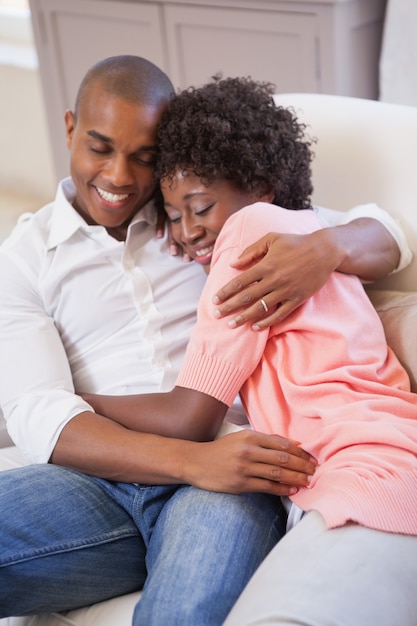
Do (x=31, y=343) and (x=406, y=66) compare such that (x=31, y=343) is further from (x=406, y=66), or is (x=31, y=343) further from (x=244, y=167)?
(x=406, y=66)

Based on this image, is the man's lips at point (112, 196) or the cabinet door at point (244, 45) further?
the cabinet door at point (244, 45)

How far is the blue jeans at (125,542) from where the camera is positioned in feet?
3.73

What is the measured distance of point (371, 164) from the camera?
5.31 ft

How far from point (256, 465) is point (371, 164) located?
64cm

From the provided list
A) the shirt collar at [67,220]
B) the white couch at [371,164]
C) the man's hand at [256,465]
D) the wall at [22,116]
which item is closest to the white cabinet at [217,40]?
the wall at [22,116]

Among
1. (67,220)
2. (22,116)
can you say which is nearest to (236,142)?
(67,220)

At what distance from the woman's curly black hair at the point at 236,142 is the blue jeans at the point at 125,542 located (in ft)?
1.58

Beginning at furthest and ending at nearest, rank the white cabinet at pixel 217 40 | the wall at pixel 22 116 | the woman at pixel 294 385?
1. the wall at pixel 22 116
2. the white cabinet at pixel 217 40
3. the woman at pixel 294 385

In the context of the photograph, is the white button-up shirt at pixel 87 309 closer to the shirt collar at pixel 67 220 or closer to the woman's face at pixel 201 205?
the shirt collar at pixel 67 220

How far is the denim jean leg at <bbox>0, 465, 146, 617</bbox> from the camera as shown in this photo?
125 centimetres

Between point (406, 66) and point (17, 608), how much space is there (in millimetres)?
1777

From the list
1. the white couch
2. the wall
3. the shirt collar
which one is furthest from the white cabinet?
the shirt collar

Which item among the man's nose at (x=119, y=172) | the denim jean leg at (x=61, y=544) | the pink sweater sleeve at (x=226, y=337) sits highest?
the man's nose at (x=119, y=172)

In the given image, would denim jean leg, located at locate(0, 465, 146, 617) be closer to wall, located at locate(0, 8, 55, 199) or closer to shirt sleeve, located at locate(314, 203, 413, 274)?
shirt sleeve, located at locate(314, 203, 413, 274)
